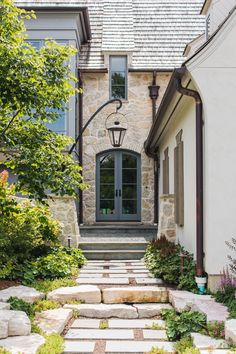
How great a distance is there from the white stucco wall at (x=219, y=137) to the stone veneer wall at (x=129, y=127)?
24.4 ft

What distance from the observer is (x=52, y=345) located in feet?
15.4

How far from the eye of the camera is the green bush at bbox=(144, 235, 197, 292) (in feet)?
22.6

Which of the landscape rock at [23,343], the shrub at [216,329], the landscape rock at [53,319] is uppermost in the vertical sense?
the shrub at [216,329]

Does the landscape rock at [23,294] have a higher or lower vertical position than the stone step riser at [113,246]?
lower

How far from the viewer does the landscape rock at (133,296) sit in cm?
673

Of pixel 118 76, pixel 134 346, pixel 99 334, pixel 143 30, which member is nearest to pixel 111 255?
pixel 99 334

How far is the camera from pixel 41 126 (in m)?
7.88

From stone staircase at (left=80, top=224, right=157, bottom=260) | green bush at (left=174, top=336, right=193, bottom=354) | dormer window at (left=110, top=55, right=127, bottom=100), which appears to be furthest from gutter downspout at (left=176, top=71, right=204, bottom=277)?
dormer window at (left=110, top=55, right=127, bottom=100)

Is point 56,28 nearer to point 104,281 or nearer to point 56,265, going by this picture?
point 56,265

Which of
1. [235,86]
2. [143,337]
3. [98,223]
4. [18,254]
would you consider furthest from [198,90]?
[98,223]

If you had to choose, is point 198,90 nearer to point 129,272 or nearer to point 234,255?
point 234,255

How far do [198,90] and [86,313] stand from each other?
3.36 metres

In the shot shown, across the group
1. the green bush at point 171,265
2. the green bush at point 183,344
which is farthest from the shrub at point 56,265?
the green bush at point 183,344

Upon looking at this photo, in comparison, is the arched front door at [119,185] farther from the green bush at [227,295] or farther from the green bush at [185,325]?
the green bush at [185,325]
